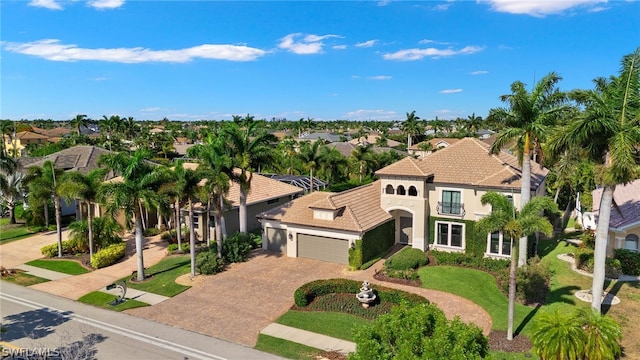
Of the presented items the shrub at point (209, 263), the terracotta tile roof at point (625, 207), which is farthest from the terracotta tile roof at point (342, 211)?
the terracotta tile roof at point (625, 207)

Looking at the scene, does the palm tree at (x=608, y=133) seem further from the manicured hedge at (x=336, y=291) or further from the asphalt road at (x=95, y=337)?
the asphalt road at (x=95, y=337)

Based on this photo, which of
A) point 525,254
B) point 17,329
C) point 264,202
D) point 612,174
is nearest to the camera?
point 612,174

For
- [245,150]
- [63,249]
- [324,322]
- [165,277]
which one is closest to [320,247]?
[245,150]

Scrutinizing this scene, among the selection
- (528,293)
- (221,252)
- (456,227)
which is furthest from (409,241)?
(221,252)

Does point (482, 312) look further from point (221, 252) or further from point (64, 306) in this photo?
point (64, 306)

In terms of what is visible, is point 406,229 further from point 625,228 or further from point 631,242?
point 631,242

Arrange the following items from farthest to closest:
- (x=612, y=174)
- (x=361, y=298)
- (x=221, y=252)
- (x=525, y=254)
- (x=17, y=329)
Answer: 1. (x=221, y=252)
2. (x=525, y=254)
3. (x=361, y=298)
4. (x=17, y=329)
5. (x=612, y=174)
